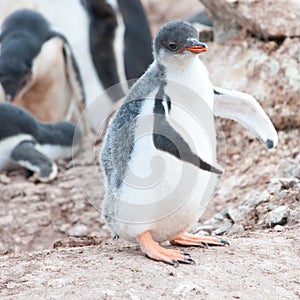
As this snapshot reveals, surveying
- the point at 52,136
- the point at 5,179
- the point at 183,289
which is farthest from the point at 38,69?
the point at 183,289

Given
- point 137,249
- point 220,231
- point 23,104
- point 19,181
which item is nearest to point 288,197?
point 220,231

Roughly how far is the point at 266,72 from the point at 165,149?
2.34 meters

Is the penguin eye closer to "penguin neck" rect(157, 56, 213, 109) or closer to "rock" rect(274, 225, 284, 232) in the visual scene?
"penguin neck" rect(157, 56, 213, 109)

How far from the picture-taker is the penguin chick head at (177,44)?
122 inches

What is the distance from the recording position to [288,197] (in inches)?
155

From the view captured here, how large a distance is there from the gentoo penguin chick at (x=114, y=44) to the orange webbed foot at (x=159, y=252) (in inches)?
154

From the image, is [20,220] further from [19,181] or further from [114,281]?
[114,281]

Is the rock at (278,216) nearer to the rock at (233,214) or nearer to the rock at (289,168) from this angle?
Answer: the rock at (233,214)

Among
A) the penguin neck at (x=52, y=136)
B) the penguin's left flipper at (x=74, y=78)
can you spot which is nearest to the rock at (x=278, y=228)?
the penguin neck at (x=52, y=136)

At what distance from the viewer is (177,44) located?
3.11m

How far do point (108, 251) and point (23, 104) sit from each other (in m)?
4.05

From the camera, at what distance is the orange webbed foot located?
306 cm

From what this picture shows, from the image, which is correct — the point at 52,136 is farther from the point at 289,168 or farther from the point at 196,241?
the point at 196,241

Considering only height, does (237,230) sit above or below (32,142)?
above
